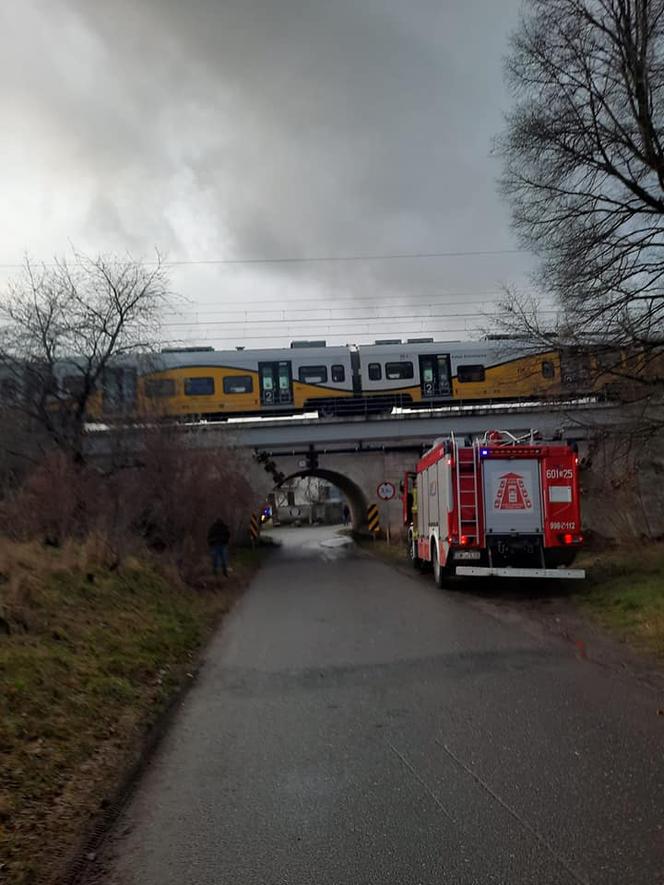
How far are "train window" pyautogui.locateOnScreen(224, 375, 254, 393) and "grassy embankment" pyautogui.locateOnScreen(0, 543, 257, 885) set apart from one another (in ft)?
70.6

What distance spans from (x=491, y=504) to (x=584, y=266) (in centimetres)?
472

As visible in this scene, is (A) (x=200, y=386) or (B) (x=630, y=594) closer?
(B) (x=630, y=594)

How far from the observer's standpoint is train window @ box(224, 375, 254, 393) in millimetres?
34625

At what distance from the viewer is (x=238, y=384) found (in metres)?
34.8

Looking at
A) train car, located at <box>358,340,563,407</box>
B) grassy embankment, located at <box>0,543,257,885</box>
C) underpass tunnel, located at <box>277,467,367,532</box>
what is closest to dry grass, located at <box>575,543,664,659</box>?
grassy embankment, located at <box>0,543,257,885</box>

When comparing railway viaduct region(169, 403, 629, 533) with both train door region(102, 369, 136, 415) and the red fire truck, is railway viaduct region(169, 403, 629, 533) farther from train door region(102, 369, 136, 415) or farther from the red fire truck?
the red fire truck

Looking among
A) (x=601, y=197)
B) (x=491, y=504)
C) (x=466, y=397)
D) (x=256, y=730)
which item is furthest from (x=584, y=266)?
(x=466, y=397)

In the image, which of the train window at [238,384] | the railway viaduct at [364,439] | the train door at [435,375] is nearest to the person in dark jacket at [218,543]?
the railway viaduct at [364,439]

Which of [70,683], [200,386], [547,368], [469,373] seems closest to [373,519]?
[469,373]

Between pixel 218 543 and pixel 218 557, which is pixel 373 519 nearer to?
pixel 218 557

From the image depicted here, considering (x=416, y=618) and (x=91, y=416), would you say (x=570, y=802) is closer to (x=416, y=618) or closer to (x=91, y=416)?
(x=416, y=618)

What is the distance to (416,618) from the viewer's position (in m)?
12.4

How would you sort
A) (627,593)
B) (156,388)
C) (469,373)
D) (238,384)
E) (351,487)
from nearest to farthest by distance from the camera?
(627,593), (156,388), (238,384), (469,373), (351,487)

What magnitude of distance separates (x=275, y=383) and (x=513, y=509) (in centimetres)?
2162
